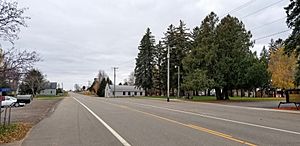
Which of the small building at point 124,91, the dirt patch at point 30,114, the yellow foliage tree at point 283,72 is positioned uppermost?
the yellow foliage tree at point 283,72

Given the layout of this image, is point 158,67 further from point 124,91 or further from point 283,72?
point 124,91

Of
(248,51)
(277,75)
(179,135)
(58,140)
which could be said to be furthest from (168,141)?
(277,75)

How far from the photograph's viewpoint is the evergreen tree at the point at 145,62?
322ft

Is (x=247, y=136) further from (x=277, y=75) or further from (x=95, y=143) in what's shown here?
(x=277, y=75)

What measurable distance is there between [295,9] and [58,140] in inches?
1178

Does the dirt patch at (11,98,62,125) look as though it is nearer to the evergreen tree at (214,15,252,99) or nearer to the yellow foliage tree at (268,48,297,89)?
the evergreen tree at (214,15,252,99)

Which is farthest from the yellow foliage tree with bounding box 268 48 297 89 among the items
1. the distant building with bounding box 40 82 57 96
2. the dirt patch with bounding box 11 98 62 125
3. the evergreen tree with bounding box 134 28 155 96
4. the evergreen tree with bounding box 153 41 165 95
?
the distant building with bounding box 40 82 57 96

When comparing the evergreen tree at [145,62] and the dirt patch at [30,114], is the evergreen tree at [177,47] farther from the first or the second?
the dirt patch at [30,114]

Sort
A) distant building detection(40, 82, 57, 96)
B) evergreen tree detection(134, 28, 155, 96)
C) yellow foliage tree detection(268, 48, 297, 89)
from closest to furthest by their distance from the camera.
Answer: yellow foliage tree detection(268, 48, 297, 89) < evergreen tree detection(134, 28, 155, 96) < distant building detection(40, 82, 57, 96)

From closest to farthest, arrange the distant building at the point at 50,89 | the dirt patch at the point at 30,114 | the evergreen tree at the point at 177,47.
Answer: the dirt patch at the point at 30,114, the evergreen tree at the point at 177,47, the distant building at the point at 50,89

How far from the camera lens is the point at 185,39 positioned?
8719cm

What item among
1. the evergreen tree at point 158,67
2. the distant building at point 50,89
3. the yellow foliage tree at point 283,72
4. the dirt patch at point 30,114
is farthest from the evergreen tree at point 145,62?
the distant building at point 50,89

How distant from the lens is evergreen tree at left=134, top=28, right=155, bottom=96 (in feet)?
322

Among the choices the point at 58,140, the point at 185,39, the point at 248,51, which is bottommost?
the point at 58,140
